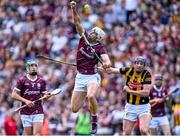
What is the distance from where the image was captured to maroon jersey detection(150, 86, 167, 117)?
26567 millimetres

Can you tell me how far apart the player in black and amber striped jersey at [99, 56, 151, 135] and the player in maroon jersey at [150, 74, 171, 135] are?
3410mm

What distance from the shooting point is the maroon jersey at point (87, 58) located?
22.7m

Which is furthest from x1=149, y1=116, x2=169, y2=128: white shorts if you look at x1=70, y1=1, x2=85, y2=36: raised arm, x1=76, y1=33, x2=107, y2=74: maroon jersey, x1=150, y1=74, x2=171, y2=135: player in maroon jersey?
x1=70, y1=1, x2=85, y2=36: raised arm

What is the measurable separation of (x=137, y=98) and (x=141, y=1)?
11.4 meters

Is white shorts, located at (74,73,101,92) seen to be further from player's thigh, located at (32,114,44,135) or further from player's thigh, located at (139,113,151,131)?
player's thigh, located at (139,113,151,131)

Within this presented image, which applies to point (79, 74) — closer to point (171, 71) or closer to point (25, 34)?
point (171, 71)

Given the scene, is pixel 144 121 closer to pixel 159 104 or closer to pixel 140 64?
pixel 140 64

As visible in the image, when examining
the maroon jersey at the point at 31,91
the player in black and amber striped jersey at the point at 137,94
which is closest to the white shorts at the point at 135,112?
the player in black and amber striped jersey at the point at 137,94

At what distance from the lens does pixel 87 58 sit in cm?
2280

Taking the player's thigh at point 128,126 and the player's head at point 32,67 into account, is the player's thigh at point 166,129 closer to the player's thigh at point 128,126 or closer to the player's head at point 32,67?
the player's thigh at point 128,126

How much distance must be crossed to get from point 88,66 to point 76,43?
1129 centimetres

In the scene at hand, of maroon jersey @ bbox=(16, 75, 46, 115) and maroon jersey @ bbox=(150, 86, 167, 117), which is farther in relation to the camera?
maroon jersey @ bbox=(150, 86, 167, 117)

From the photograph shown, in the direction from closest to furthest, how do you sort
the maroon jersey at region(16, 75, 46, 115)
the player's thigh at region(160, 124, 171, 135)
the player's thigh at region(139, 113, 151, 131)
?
1. the player's thigh at region(139, 113, 151, 131)
2. the maroon jersey at region(16, 75, 46, 115)
3. the player's thigh at region(160, 124, 171, 135)

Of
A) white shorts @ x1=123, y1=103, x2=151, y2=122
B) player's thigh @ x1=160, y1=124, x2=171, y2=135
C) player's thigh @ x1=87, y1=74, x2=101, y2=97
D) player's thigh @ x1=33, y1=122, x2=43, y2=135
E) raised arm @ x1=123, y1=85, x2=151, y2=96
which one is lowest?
player's thigh @ x1=160, y1=124, x2=171, y2=135
